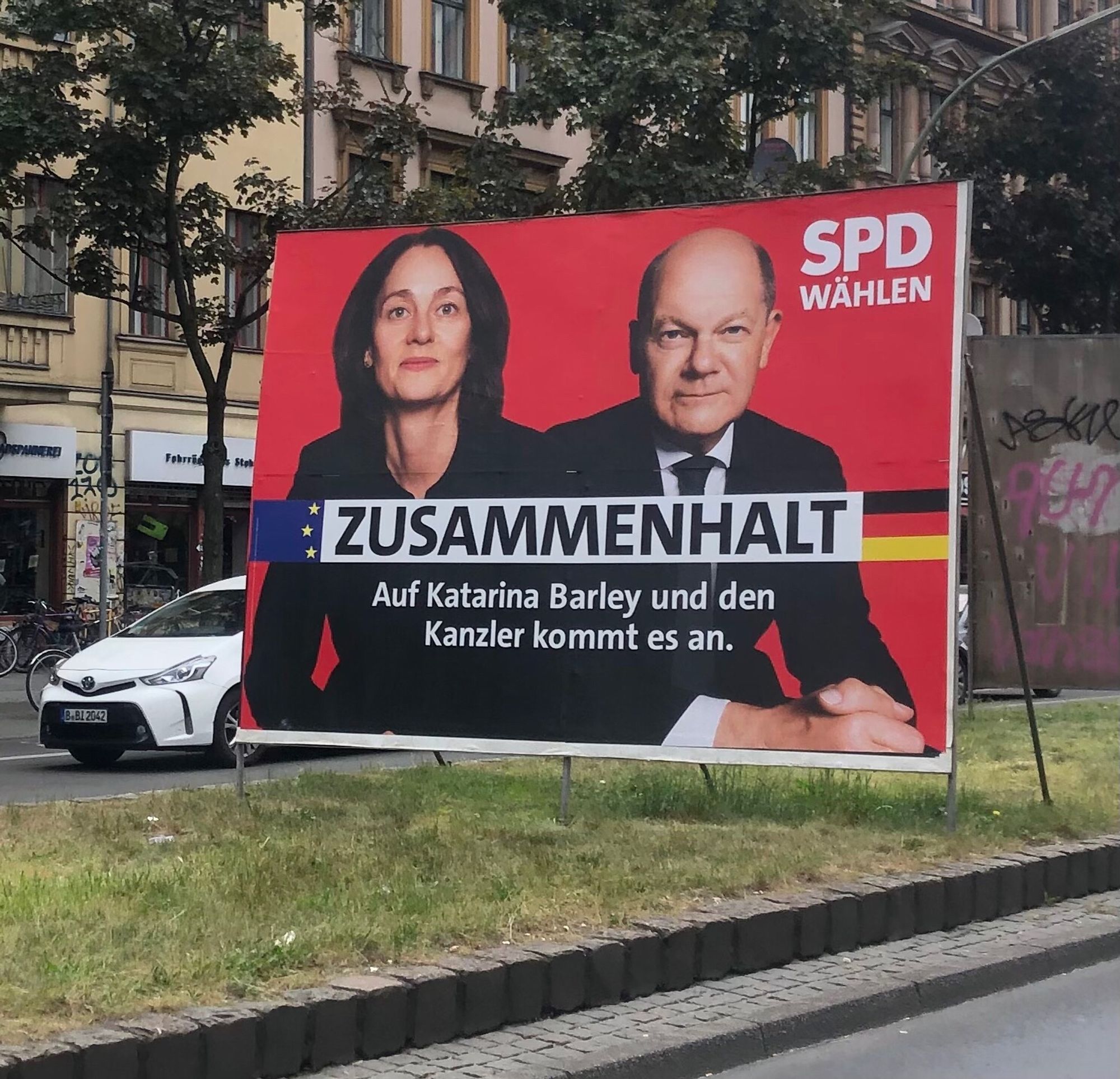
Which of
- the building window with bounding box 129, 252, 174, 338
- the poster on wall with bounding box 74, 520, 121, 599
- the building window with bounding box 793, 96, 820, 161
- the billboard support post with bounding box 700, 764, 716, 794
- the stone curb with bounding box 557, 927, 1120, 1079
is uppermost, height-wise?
the building window with bounding box 793, 96, 820, 161

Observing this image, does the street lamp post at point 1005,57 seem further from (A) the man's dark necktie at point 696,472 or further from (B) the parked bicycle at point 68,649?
(A) the man's dark necktie at point 696,472

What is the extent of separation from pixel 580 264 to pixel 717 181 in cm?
1308

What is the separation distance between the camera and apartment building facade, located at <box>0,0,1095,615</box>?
2638 cm

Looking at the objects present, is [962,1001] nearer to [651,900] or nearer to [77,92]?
[651,900]

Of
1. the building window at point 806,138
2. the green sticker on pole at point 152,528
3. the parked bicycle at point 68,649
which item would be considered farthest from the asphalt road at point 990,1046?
the building window at point 806,138

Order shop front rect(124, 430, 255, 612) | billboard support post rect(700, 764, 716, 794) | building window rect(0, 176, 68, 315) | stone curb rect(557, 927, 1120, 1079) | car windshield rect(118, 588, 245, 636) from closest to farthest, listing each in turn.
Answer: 1. stone curb rect(557, 927, 1120, 1079)
2. billboard support post rect(700, 764, 716, 794)
3. car windshield rect(118, 588, 245, 636)
4. building window rect(0, 176, 68, 315)
5. shop front rect(124, 430, 255, 612)

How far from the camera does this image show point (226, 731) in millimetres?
13781

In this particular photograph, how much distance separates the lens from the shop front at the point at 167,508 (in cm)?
2817

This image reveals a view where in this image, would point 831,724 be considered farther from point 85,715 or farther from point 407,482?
point 85,715

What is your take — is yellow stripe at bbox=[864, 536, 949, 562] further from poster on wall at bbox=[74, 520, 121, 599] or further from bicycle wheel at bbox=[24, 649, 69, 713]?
poster on wall at bbox=[74, 520, 121, 599]

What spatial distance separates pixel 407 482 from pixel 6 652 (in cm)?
1587

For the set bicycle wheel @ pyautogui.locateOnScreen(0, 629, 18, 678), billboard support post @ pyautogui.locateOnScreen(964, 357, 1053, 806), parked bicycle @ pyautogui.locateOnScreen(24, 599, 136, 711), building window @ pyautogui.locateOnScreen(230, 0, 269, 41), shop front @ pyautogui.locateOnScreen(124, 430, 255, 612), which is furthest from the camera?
shop front @ pyautogui.locateOnScreen(124, 430, 255, 612)

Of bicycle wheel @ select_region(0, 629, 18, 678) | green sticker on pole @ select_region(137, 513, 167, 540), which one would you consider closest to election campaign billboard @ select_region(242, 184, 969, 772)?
bicycle wheel @ select_region(0, 629, 18, 678)

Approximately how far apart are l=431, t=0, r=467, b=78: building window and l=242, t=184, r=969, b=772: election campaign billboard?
23.1 m
